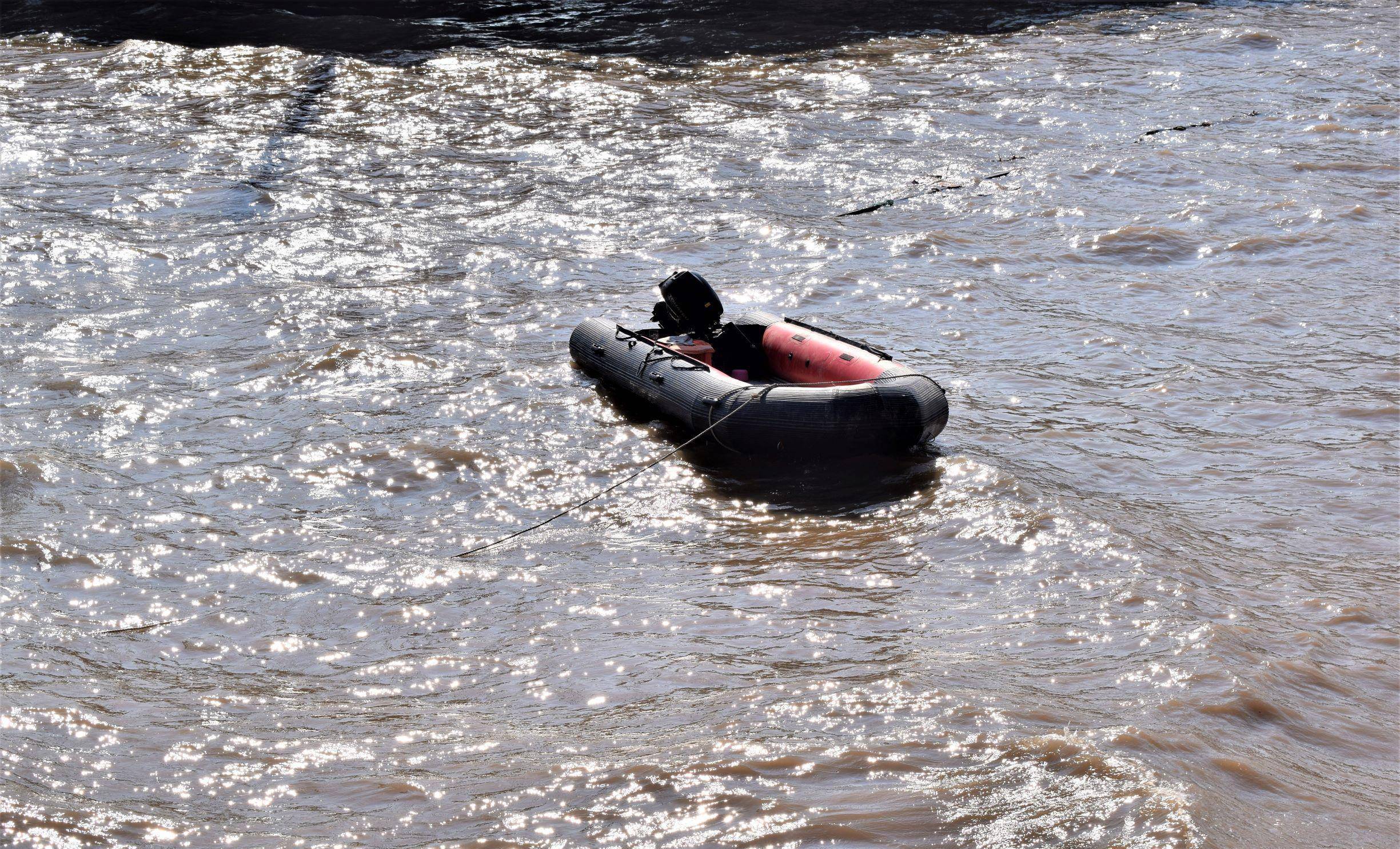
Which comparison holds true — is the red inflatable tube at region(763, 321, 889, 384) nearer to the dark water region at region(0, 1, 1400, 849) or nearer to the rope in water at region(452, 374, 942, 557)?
the rope in water at region(452, 374, 942, 557)

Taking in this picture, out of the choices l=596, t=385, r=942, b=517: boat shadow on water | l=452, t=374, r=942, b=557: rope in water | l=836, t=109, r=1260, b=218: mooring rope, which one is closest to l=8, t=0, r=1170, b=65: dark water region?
l=836, t=109, r=1260, b=218: mooring rope

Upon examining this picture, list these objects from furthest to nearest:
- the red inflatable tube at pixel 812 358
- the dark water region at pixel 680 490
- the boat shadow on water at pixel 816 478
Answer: the red inflatable tube at pixel 812 358, the boat shadow on water at pixel 816 478, the dark water region at pixel 680 490

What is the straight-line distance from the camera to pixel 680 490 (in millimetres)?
6641

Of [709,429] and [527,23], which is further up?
[527,23]

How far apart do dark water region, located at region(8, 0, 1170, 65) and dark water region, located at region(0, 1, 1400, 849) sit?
235 cm

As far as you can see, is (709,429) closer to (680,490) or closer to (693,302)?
(680,490)

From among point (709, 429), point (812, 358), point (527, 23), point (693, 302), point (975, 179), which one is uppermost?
point (527, 23)

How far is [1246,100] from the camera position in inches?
557

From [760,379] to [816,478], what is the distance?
1.18 m

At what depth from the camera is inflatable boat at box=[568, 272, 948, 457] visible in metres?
6.55

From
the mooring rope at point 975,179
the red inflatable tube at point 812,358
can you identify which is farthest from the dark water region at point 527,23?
the red inflatable tube at point 812,358

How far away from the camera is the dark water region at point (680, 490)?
3.93 m

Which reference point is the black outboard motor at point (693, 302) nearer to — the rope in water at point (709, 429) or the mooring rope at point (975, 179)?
the rope in water at point (709, 429)

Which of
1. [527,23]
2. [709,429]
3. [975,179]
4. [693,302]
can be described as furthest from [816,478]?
[527,23]
